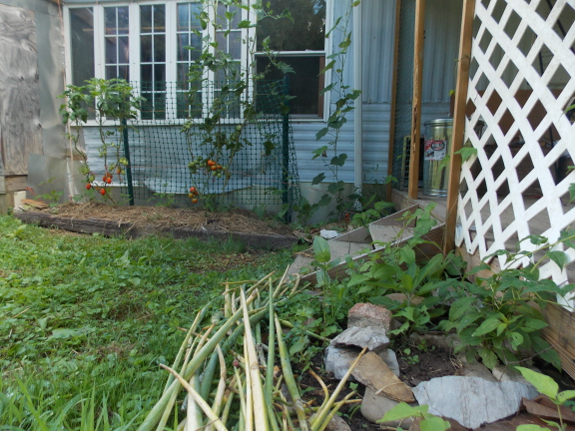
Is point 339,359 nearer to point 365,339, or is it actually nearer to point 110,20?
point 365,339

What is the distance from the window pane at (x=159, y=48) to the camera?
5292mm

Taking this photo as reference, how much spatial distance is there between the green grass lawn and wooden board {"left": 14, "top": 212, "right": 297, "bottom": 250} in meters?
0.16

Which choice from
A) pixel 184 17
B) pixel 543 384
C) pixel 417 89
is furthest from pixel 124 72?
pixel 543 384

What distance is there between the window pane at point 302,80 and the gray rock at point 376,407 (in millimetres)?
4198

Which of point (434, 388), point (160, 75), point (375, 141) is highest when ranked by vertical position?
point (160, 75)

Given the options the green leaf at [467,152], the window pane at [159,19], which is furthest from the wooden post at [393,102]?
the window pane at [159,19]

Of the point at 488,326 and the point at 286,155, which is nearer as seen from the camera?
the point at 488,326

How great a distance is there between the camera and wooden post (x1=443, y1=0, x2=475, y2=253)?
2.18 m

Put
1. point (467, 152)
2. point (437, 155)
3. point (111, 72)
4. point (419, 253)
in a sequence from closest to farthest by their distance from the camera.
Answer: point (467, 152) → point (419, 253) → point (437, 155) → point (111, 72)

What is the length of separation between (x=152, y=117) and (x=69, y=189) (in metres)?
1.80

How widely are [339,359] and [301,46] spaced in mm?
4442

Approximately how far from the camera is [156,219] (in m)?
4.27

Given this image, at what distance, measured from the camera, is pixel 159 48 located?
17.4ft

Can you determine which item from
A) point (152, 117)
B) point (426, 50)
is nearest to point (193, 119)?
point (152, 117)
